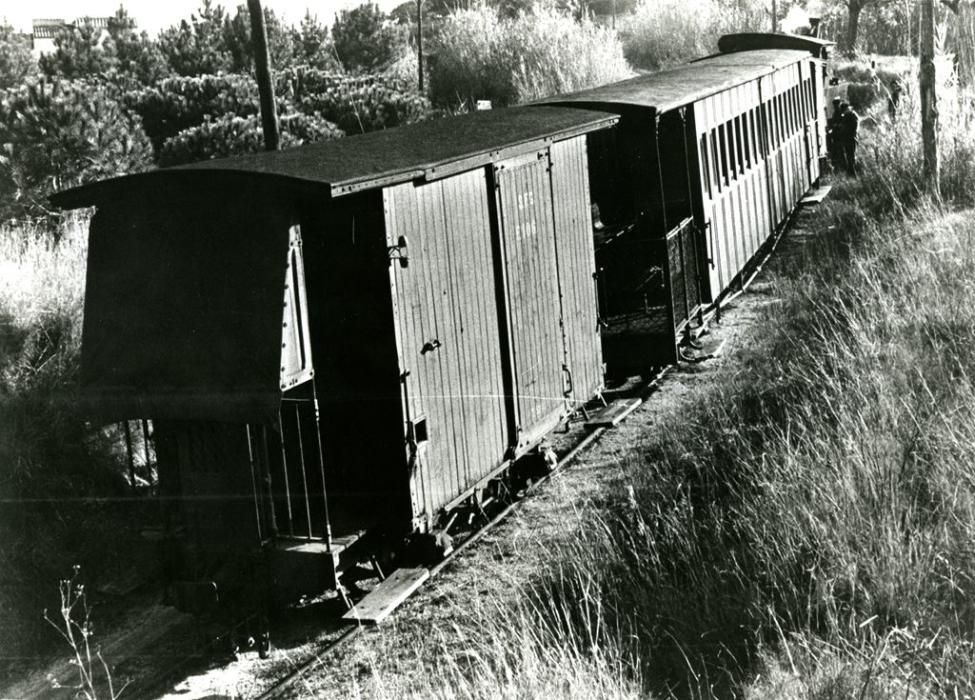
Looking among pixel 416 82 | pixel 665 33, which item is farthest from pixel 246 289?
pixel 665 33

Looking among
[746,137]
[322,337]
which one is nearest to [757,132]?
[746,137]

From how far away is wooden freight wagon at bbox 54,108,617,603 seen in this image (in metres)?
6.46

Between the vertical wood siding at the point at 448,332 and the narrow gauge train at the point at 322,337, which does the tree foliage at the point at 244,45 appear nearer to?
the narrow gauge train at the point at 322,337

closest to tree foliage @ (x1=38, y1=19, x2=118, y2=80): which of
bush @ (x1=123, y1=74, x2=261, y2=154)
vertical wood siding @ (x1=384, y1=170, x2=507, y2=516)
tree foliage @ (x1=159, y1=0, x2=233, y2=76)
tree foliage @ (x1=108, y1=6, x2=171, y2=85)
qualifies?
tree foliage @ (x1=108, y1=6, x2=171, y2=85)

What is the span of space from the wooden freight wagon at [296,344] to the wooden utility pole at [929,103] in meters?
9.47

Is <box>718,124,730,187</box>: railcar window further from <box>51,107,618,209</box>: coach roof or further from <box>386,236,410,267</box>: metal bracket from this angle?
<box>386,236,410,267</box>: metal bracket

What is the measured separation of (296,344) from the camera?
6527 millimetres

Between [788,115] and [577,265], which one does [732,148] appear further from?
[788,115]

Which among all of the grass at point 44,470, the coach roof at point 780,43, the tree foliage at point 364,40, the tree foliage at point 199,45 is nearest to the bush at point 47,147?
the grass at point 44,470

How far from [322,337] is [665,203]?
18.3ft

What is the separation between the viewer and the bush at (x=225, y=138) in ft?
63.4

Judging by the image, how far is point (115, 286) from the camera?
6.84 metres

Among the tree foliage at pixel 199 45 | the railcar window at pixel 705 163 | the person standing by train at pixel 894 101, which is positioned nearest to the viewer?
the railcar window at pixel 705 163

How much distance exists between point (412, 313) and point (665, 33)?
35231 mm
